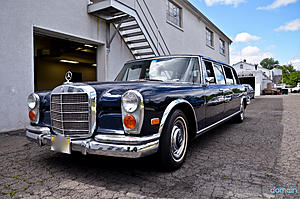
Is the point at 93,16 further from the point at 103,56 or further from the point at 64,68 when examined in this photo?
the point at 64,68

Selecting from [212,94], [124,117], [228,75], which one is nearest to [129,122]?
[124,117]

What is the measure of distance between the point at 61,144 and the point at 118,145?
754 millimetres

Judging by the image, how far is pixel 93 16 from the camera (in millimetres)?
7016

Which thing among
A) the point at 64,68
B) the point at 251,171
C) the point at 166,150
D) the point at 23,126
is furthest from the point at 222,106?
the point at 64,68

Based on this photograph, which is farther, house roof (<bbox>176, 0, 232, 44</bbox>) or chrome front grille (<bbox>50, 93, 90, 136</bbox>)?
house roof (<bbox>176, 0, 232, 44</bbox>)

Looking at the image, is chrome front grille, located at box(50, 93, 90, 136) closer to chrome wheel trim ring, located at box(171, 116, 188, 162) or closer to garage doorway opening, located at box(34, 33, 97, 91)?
chrome wheel trim ring, located at box(171, 116, 188, 162)

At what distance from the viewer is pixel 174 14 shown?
1223 cm

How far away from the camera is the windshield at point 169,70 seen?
331 cm

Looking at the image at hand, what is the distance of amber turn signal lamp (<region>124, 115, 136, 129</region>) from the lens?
6.75 ft

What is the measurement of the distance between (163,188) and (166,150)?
394mm

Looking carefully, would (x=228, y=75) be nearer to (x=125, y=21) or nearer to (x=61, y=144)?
(x=61, y=144)

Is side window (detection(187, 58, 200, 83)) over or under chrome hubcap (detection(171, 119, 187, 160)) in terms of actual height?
over

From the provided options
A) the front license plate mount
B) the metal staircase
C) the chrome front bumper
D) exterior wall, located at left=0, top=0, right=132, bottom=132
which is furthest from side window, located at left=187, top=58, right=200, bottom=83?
exterior wall, located at left=0, top=0, right=132, bottom=132

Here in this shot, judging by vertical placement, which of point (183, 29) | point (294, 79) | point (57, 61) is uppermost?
point (294, 79)
